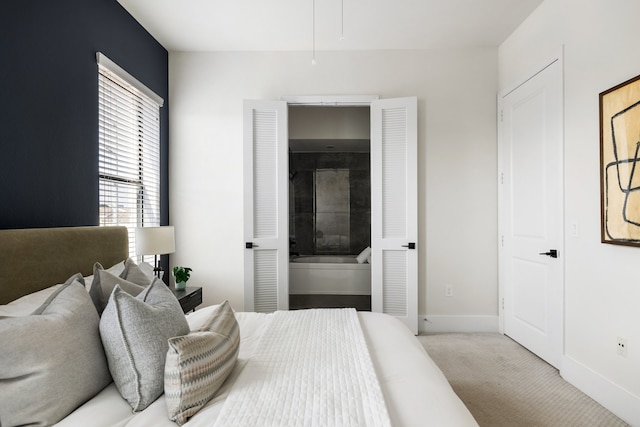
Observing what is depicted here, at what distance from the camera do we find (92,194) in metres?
2.57

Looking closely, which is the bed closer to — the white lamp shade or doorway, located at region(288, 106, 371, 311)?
the white lamp shade

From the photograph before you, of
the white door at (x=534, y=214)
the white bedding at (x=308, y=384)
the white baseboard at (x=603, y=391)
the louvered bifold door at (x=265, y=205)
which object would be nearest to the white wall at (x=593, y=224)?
the white baseboard at (x=603, y=391)

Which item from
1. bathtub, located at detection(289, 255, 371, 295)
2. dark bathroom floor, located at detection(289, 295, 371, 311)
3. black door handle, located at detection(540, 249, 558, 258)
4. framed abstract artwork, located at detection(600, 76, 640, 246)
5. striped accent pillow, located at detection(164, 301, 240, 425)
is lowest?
A: dark bathroom floor, located at detection(289, 295, 371, 311)

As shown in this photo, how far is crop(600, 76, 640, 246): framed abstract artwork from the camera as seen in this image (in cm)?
204

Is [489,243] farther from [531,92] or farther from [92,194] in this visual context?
[92,194]

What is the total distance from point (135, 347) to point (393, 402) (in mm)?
870

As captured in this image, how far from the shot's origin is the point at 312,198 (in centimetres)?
590

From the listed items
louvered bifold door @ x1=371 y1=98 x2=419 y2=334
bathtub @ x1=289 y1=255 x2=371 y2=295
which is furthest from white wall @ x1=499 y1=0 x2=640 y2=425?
bathtub @ x1=289 y1=255 x2=371 y2=295

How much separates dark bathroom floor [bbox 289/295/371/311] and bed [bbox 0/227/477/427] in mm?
2819

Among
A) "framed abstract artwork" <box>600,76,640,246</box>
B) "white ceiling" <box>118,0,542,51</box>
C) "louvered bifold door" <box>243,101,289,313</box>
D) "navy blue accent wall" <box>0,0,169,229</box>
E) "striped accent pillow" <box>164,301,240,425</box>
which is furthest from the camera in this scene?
"louvered bifold door" <box>243,101,289,313</box>

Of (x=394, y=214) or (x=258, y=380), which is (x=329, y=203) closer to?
(x=394, y=214)

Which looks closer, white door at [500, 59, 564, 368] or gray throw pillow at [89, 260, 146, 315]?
gray throw pillow at [89, 260, 146, 315]

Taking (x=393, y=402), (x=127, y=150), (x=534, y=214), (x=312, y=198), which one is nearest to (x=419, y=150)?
(x=534, y=214)

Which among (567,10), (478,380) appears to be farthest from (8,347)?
(567,10)
